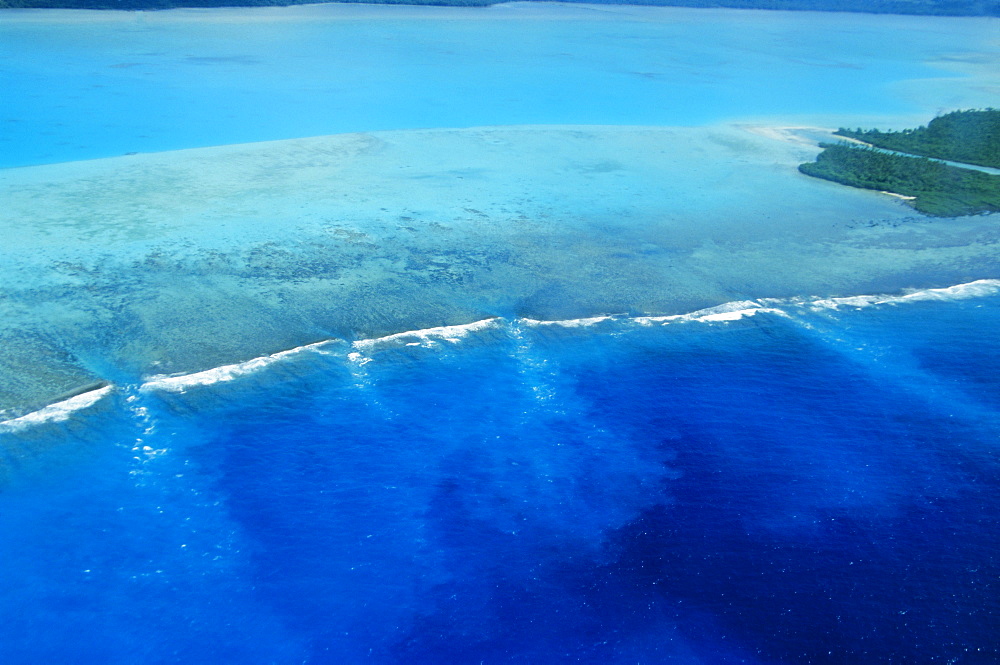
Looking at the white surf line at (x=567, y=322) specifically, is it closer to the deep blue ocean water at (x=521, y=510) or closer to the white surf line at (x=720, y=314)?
the deep blue ocean water at (x=521, y=510)

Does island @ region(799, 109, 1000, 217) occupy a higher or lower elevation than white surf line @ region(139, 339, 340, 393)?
higher

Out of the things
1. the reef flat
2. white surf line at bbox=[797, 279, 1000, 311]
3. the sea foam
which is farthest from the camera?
white surf line at bbox=[797, 279, 1000, 311]

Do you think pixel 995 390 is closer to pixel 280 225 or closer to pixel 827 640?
pixel 827 640

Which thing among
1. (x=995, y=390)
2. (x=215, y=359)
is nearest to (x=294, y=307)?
(x=215, y=359)

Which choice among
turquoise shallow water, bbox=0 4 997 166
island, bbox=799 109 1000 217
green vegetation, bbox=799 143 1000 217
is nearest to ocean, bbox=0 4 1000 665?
green vegetation, bbox=799 143 1000 217

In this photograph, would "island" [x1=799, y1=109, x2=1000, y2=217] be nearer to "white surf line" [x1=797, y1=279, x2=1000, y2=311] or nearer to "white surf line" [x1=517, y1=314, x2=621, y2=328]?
"white surf line" [x1=797, y1=279, x2=1000, y2=311]

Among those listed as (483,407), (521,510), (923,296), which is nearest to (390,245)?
(483,407)

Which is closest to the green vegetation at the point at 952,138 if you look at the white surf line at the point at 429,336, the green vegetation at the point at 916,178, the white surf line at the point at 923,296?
the green vegetation at the point at 916,178
